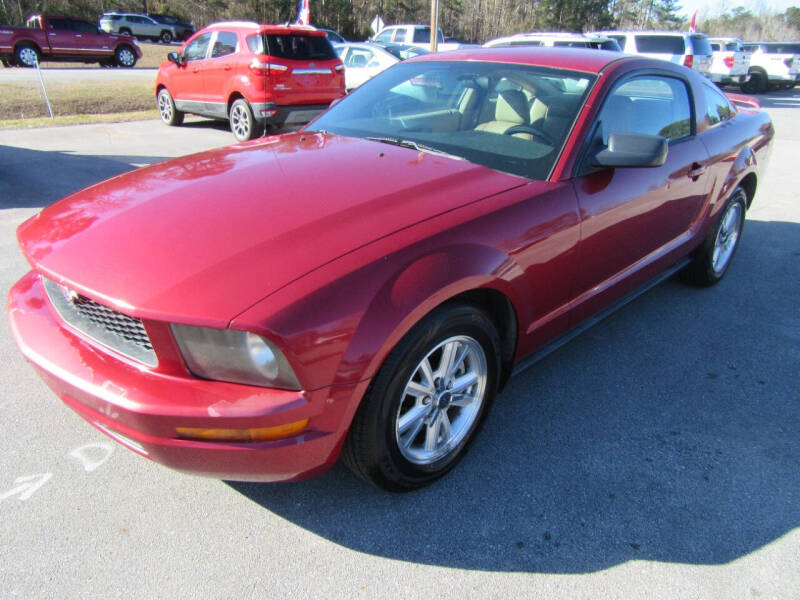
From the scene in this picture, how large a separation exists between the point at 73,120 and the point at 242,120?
378 cm

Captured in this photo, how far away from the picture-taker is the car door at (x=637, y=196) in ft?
9.09

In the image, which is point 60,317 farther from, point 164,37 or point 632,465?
point 164,37

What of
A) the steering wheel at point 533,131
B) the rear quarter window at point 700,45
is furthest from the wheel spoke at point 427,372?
the rear quarter window at point 700,45

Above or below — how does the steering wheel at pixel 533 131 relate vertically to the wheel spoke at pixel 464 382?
above

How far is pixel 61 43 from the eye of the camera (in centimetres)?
2225

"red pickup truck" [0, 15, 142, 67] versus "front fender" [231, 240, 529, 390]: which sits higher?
"red pickup truck" [0, 15, 142, 67]

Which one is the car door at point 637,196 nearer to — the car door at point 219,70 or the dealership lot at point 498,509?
the dealership lot at point 498,509

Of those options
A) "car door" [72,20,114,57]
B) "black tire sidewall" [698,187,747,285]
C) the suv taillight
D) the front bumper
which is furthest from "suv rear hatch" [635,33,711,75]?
"car door" [72,20,114,57]

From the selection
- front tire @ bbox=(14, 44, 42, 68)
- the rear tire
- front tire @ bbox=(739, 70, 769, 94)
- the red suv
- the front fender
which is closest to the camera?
the front fender

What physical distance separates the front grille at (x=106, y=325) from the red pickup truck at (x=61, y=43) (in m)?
23.6

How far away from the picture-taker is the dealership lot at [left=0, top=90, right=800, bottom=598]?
6.43 feet

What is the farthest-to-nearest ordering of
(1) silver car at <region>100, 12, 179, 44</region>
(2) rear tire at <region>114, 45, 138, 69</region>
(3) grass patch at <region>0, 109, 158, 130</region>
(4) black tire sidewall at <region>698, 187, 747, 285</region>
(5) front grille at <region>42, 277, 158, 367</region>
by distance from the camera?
(1) silver car at <region>100, 12, 179, 44</region> → (2) rear tire at <region>114, 45, 138, 69</region> → (3) grass patch at <region>0, 109, 158, 130</region> → (4) black tire sidewall at <region>698, 187, 747, 285</region> → (5) front grille at <region>42, 277, 158, 367</region>

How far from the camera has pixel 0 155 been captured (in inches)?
315

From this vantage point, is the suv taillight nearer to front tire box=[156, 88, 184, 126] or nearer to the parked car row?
front tire box=[156, 88, 184, 126]
